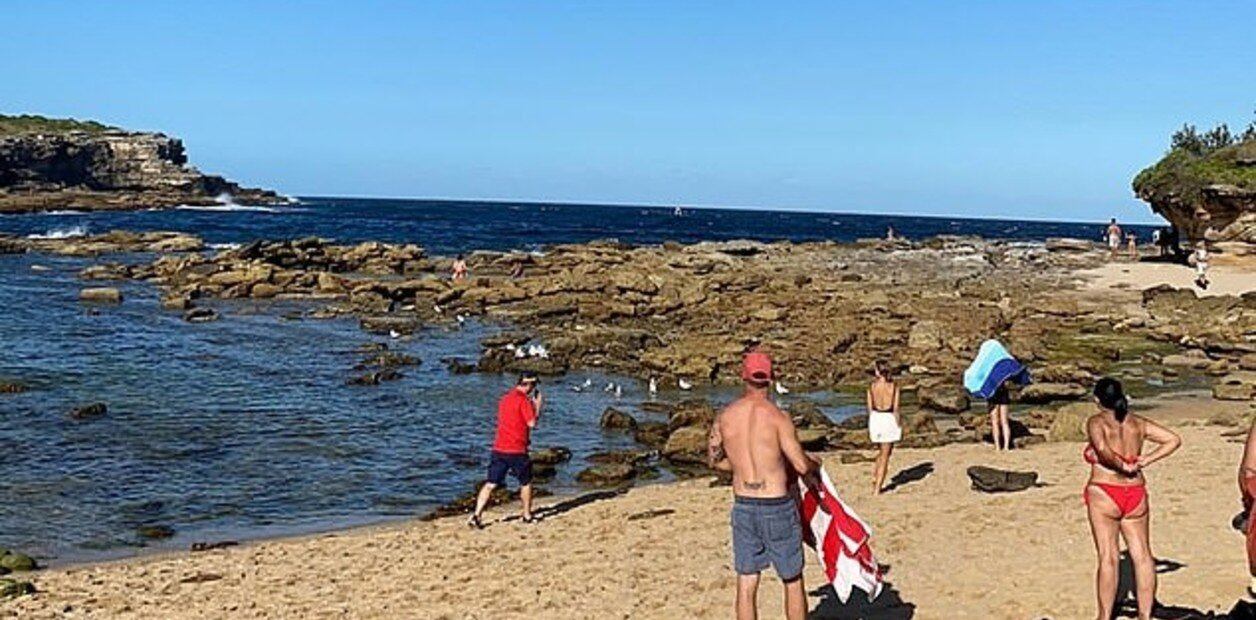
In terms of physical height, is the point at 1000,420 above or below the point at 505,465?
above

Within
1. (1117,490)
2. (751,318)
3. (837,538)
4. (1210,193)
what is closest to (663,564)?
(837,538)

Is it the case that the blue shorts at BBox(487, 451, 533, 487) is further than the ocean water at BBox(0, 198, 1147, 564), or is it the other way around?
the ocean water at BBox(0, 198, 1147, 564)

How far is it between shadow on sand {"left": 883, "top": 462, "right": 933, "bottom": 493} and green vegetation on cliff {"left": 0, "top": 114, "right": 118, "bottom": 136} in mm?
111996

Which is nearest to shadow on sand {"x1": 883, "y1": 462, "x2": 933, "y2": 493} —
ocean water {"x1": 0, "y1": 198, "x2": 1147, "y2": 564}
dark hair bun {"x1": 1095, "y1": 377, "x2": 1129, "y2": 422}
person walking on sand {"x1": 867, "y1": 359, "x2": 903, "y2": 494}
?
person walking on sand {"x1": 867, "y1": 359, "x2": 903, "y2": 494}

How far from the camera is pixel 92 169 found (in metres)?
113

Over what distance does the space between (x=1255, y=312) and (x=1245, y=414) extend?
13.5m

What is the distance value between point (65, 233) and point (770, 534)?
70.4 meters

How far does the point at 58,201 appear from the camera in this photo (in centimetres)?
9462


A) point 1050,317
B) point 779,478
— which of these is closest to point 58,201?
point 1050,317

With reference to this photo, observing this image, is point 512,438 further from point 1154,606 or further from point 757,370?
point 1154,606

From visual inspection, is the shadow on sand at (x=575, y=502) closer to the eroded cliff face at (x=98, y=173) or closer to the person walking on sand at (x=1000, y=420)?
the person walking on sand at (x=1000, y=420)

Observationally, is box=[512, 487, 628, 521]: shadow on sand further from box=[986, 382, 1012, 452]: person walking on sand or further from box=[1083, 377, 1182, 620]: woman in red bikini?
box=[1083, 377, 1182, 620]: woman in red bikini

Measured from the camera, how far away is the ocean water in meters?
14.1

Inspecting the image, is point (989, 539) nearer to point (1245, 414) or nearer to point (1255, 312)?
point (1245, 414)
